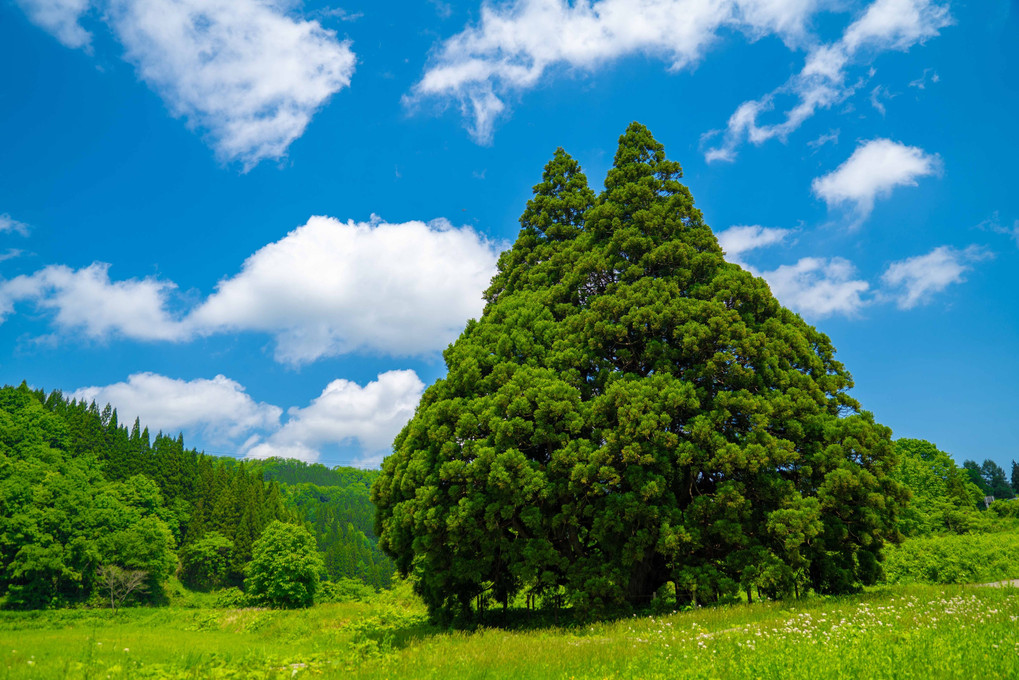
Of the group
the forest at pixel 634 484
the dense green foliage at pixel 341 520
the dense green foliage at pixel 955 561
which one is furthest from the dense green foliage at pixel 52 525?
the dense green foliage at pixel 955 561

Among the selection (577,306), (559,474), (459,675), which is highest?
(577,306)

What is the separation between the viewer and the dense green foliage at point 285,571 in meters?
42.7

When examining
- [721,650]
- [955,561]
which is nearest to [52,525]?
[721,650]

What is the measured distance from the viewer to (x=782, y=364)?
57.0 feet

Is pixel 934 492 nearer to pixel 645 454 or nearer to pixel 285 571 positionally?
pixel 645 454

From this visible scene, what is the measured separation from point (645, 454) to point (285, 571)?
38103 millimetres

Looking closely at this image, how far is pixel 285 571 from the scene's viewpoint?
141 ft

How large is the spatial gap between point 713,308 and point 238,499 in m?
74.8

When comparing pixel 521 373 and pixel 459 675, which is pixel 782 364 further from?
pixel 459 675

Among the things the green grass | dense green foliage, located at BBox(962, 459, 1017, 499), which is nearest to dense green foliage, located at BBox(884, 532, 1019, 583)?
the green grass

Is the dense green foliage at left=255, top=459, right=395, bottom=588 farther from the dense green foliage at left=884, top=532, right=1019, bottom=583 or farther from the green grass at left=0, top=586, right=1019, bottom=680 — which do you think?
the dense green foliage at left=884, top=532, right=1019, bottom=583

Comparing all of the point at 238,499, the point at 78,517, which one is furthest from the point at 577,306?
the point at 238,499

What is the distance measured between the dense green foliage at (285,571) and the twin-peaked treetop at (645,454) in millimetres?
28673

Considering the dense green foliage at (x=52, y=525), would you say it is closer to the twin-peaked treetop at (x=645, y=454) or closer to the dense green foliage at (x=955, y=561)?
the twin-peaked treetop at (x=645, y=454)
